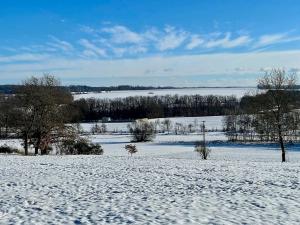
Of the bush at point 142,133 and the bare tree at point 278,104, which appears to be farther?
the bush at point 142,133

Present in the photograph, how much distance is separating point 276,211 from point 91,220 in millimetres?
5193

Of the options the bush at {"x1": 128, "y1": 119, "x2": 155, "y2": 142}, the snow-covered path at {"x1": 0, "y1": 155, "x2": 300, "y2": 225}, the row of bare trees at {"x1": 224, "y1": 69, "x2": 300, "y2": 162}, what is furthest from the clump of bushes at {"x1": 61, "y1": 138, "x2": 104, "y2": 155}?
the bush at {"x1": 128, "y1": 119, "x2": 155, "y2": 142}

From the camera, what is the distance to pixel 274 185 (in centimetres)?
1817

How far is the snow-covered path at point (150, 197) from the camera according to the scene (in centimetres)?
1213

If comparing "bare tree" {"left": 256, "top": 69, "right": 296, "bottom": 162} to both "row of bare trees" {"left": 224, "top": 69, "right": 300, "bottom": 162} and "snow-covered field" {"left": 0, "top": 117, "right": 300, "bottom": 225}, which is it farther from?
"snow-covered field" {"left": 0, "top": 117, "right": 300, "bottom": 225}

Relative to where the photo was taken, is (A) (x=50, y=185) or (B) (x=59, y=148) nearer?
(A) (x=50, y=185)

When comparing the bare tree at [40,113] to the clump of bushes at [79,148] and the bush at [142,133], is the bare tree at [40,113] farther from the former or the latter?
the bush at [142,133]

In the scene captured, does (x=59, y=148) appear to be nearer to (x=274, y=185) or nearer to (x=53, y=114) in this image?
(x=53, y=114)

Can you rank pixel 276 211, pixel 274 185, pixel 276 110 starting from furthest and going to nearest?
pixel 276 110, pixel 274 185, pixel 276 211

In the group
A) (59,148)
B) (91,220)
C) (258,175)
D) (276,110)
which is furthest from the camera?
(59,148)

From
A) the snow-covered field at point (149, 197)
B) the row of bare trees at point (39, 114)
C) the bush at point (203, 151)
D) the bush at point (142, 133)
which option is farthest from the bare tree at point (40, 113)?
the bush at point (142, 133)

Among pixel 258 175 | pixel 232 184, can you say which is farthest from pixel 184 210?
pixel 258 175

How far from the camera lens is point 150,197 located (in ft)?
50.8

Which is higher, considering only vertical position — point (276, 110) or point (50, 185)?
point (276, 110)
